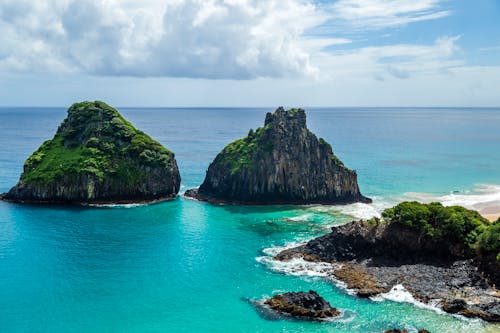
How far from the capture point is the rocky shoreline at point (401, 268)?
Result: 5853 centimetres

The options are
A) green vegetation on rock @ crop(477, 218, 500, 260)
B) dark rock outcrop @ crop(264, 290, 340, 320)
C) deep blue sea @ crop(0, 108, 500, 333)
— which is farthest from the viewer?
green vegetation on rock @ crop(477, 218, 500, 260)

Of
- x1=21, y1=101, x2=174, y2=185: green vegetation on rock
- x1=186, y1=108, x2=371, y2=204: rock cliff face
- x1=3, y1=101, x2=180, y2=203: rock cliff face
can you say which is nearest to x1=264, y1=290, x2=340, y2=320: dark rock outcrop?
x1=186, y1=108, x2=371, y2=204: rock cliff face

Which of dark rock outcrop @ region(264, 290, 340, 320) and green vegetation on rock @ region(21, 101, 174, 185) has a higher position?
green vegetation on rock @ region(21, 101, 174, 185)

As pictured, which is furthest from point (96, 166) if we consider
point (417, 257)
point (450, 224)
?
point (450, 224)

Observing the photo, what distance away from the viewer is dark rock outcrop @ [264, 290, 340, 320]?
55.2 metres

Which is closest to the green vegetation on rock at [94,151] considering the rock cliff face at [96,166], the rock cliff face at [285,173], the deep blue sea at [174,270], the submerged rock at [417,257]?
the rock cliff face at [96,166]

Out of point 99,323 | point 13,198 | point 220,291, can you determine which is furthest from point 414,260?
point 13,198

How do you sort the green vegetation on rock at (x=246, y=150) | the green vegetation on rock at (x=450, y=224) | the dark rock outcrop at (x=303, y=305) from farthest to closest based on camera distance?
1. the green vegetation on rock at (x=246, y=150)
2. the green vegetation on rock at (x=450, y=224)
3. the dark rock outcrop at (x=303, y=305)

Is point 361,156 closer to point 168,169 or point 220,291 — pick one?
point 168,169

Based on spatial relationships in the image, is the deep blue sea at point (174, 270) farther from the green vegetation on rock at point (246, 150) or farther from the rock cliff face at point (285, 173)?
the green vegetation on rock at point (246, 150)

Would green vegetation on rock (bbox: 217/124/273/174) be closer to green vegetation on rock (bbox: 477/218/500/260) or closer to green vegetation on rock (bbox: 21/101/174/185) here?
green vegetation on rock (bbox: 21/101/174/185)

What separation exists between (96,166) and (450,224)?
269 feet

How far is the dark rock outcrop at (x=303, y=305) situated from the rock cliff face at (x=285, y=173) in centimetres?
5618

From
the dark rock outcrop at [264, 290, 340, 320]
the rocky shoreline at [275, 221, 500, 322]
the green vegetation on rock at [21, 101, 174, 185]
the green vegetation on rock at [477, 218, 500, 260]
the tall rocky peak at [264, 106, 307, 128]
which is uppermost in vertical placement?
the tall rocky peak at [264, 106, 307, 128]
